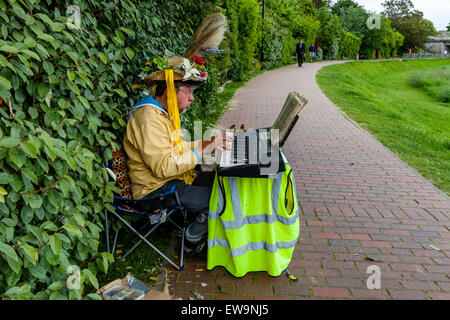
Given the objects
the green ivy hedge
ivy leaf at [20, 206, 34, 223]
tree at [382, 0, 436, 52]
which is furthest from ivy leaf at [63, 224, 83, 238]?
tree at [382, 0, 436, 52]

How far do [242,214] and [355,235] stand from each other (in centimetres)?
160

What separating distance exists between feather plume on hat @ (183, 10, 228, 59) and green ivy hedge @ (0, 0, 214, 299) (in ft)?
2.44

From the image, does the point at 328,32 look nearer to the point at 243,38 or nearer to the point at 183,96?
the point at 243,38

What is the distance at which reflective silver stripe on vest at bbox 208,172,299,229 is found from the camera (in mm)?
2869

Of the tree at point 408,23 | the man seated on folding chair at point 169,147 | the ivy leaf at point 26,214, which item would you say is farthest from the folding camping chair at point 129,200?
the tree at point 408,23

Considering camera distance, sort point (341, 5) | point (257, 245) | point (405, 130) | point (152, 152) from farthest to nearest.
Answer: point (341, 5) → point (405, 130) → point (257, 245) → point (152, 152)

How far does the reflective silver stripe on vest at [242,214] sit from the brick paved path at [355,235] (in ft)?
1.65

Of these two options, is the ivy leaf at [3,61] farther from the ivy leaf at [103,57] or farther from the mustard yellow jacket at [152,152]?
the mustard yellow jacket at [152,152]

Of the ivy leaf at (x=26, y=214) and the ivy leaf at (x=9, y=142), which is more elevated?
the ivy leaf at (x=9, y=142)

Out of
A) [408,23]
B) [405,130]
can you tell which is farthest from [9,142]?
[408,23]

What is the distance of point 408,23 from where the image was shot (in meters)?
63.8

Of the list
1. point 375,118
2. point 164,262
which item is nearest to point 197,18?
point 164,262

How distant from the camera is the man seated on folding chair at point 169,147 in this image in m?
2.78

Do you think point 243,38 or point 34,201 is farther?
point 243,38
